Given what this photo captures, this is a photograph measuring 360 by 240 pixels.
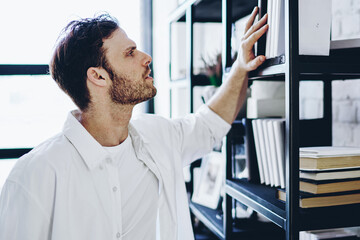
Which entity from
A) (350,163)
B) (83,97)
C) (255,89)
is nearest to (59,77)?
(83,97)

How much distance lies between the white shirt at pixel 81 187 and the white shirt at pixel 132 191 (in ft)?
0.10

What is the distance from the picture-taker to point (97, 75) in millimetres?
1381

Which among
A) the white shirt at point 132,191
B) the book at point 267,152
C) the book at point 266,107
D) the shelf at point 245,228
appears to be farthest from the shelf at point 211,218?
the book at point 266,107

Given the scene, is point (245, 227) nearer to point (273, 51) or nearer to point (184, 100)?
point (273, 51)

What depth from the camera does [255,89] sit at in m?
1.45

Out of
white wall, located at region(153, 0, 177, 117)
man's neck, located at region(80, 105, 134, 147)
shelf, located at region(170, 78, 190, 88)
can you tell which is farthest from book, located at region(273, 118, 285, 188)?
white wall, located at region(153, 0, 177, 117)

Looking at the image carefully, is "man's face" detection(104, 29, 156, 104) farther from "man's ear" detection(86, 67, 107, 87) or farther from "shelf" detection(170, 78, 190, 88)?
"shelf" detection(170, 78, 190, 88)

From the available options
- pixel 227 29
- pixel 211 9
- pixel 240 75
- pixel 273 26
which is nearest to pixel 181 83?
pixel 211 9

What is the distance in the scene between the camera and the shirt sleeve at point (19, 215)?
1.08 metres

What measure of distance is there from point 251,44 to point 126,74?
0.54 m

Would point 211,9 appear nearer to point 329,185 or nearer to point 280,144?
point 280,144

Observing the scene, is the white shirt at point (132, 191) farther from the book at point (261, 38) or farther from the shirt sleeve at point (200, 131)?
the book at point (261, 38)

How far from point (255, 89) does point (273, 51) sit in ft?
1.52

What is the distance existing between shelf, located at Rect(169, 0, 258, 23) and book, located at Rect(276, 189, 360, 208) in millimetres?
1063
